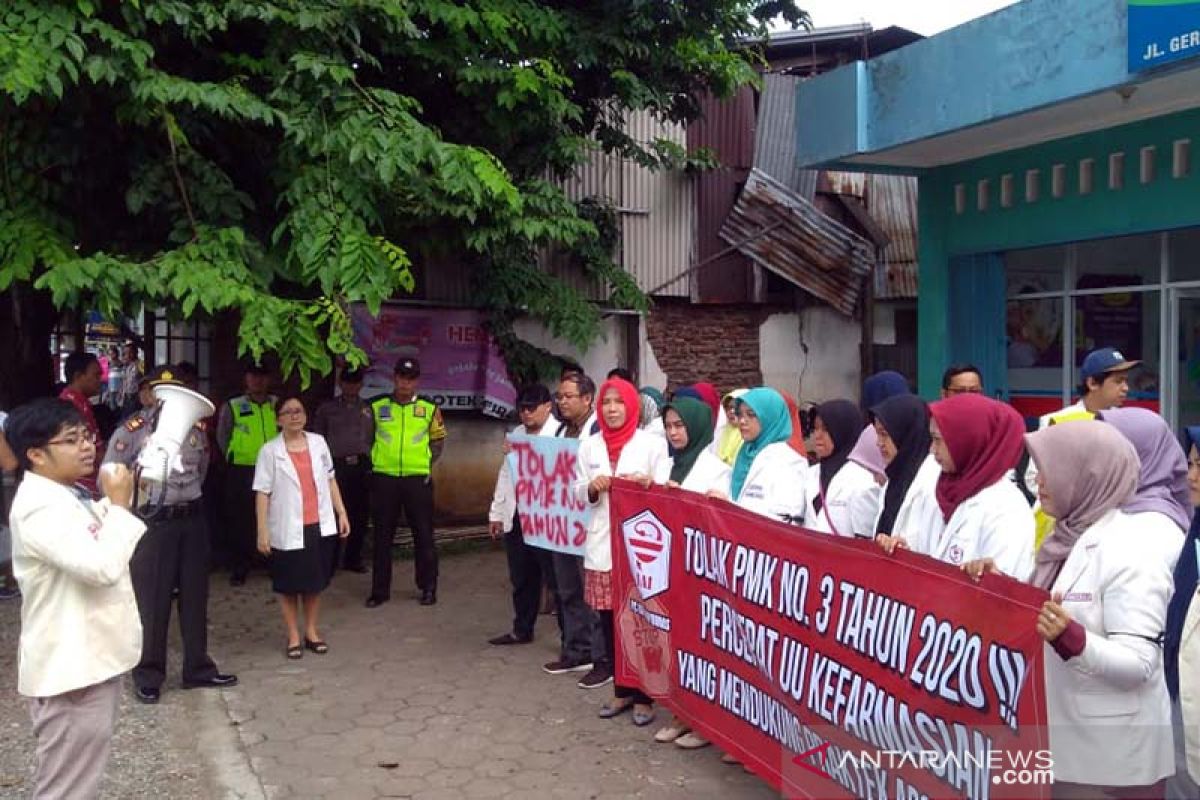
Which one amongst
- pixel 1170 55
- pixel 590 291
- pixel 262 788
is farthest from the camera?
pixel 590 291

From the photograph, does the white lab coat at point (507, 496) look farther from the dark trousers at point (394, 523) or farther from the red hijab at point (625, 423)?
the dark trousers at point (394, 523)

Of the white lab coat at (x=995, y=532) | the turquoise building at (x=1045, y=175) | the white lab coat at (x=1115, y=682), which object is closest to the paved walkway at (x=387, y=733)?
the white lab coat at (x=995, y=532)

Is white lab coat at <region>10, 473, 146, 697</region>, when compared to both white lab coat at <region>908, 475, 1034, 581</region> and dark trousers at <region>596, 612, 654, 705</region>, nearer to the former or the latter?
dark trousers at <region>596, 612, 654, 705</region>

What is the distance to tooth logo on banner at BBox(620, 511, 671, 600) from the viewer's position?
4871 mm

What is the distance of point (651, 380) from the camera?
11750 mm

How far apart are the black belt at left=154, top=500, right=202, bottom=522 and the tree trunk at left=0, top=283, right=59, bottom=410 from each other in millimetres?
3844

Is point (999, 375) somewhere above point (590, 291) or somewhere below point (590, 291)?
below

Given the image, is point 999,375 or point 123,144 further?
point 999,375

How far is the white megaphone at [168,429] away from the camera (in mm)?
4551

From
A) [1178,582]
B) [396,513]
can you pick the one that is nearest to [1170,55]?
[1178,582]

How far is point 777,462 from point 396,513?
13.8 ft

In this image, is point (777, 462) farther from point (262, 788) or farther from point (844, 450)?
point (262, 788)

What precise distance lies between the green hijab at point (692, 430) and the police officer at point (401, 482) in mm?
3112

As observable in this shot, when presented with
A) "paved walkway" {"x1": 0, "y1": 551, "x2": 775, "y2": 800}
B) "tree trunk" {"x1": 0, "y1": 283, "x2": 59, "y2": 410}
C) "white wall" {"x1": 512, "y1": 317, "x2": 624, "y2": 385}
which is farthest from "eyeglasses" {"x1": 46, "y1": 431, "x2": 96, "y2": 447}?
"white wall" {"x1": 512, "y1": 317, "x2": 624, "y2": 385}
